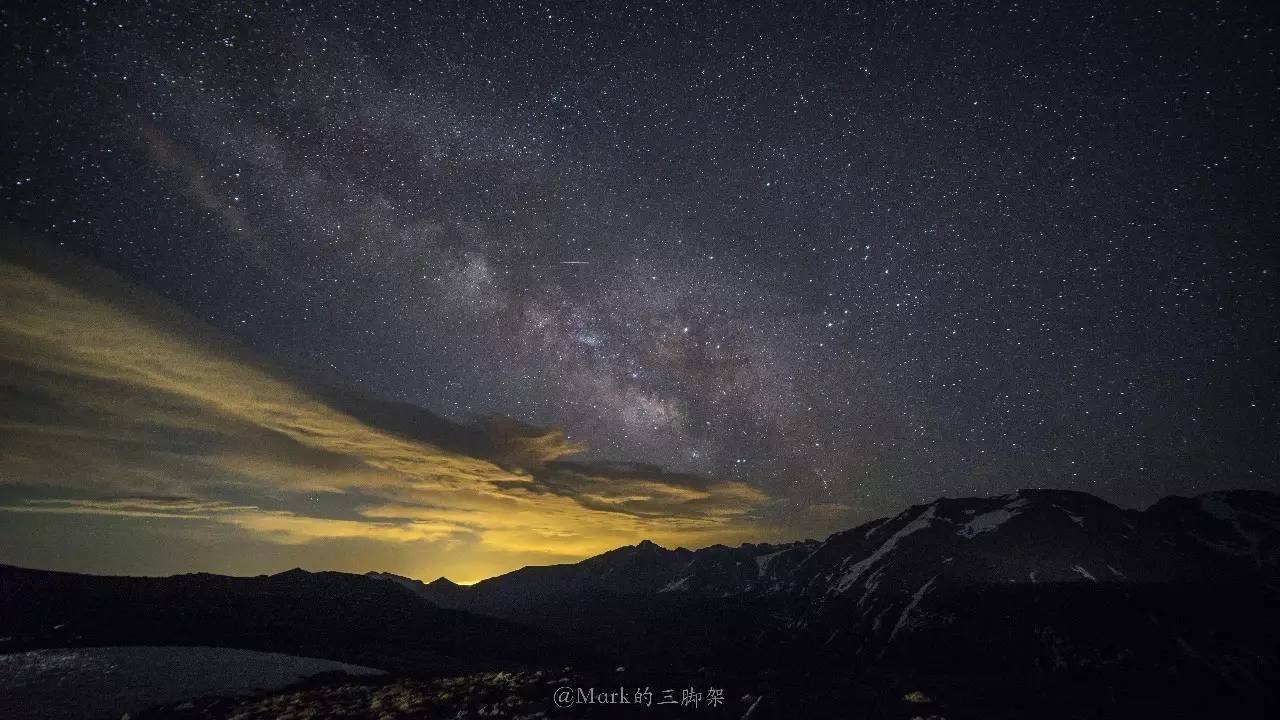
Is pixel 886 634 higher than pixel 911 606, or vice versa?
pixel 911 606

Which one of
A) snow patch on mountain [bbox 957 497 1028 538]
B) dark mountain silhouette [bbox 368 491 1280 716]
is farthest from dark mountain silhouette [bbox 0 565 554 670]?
snow patch on mountain [bbox 957 497 1028 538]

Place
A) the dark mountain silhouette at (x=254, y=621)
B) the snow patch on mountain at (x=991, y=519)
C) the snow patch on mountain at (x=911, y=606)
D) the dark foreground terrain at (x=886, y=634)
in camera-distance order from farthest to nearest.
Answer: the snow patch on mountain at (x=991, y=519) → the snow patch on mountain at (x=911, y=606) → the dark mountain silhouette at (x=254, y=621) → the dark foreground terrain at (x=886, y=634)

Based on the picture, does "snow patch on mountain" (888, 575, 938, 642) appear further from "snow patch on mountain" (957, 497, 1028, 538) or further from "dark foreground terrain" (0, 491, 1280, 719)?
"snow patch on mountain" (957, 497, 1028, 538)

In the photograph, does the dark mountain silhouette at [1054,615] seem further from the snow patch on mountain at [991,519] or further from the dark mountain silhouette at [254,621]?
the dark mountain silhouette at [254,621]

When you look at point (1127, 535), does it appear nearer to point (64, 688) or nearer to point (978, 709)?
point (978, 709)

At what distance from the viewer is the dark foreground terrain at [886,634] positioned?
2475 inches

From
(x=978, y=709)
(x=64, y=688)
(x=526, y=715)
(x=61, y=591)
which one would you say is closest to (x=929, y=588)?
(x=978, y=709)

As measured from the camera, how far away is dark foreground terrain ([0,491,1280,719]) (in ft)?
206

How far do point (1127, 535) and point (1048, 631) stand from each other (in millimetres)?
79471

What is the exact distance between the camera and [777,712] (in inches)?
2495

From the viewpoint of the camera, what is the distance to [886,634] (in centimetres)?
14338

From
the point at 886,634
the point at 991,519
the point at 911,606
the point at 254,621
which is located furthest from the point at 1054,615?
the point at 254,621

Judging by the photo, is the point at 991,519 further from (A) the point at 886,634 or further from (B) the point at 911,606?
(A) the point at 886,634

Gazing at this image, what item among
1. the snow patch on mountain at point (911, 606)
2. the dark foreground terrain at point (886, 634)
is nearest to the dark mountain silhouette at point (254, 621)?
the dark foreground terrain at point (886, 634)
